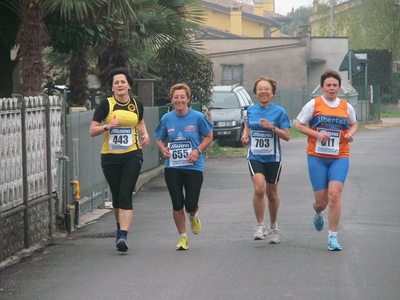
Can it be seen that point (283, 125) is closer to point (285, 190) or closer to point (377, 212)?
point (377, 212)

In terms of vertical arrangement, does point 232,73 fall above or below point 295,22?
below

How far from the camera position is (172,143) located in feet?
31.3

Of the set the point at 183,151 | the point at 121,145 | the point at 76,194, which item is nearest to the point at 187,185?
the point at 183,151

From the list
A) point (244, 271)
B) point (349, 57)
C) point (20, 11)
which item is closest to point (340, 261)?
point (244, 271)

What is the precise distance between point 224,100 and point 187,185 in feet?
58.9

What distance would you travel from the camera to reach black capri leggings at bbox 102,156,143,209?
9492 millimetres

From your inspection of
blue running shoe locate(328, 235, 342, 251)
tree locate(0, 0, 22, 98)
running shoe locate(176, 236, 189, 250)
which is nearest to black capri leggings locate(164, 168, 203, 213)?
running shoe locate(176, 236, 189, 250)

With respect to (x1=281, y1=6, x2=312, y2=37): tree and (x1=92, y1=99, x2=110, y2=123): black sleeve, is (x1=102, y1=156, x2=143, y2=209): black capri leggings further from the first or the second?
(x1=281, y1=6, x2=312, y2=37): tree

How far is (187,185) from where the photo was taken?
9664 millimetres

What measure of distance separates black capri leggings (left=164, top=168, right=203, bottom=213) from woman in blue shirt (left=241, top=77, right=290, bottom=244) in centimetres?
65

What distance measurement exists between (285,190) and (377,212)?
3053mm

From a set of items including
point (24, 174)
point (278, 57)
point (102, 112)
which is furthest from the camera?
point (278, 57)

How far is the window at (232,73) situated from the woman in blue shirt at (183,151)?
3907cm

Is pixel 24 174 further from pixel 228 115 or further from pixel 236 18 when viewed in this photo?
pixel 236 18
